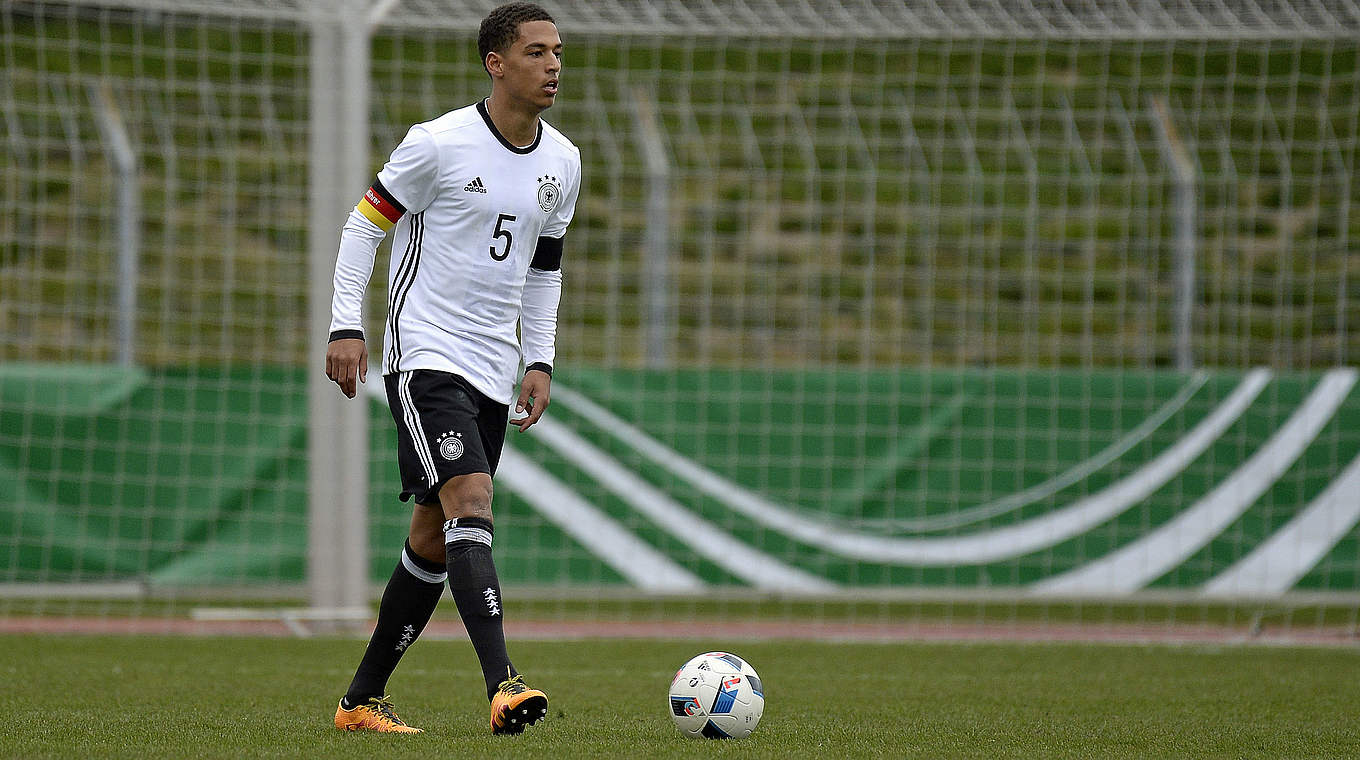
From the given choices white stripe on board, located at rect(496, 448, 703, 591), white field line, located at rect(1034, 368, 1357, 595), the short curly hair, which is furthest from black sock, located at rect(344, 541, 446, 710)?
white field line, located at rect(1034, 368, 1357, 595)

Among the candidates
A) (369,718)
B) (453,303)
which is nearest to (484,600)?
(369,718)

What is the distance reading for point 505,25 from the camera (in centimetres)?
430

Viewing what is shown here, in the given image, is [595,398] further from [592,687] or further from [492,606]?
[492,606]

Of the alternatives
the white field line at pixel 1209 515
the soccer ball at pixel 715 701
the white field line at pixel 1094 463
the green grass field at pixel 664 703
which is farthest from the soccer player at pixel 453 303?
the white field line at pixel 1209 515

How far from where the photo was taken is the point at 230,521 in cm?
926

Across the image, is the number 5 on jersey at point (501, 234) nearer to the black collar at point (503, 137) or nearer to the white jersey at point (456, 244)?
the white jersey at point (456, 244)

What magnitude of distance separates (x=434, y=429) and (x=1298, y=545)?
22.4 feet

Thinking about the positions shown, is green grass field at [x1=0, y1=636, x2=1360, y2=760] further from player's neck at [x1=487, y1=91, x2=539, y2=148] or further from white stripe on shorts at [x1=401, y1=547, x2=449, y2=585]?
player's neck at [x1=487, y1=91, x2=539, y2=148]

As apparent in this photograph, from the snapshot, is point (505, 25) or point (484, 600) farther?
point (505, 25)

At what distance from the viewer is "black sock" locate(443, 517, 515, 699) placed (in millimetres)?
3992

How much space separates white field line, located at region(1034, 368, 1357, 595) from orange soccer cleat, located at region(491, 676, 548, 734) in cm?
607

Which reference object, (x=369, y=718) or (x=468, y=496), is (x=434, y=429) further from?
(x=369, y=718)

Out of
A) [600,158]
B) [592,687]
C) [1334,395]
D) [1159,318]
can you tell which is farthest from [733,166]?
[592,687]

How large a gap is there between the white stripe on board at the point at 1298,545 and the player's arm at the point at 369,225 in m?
6.67
